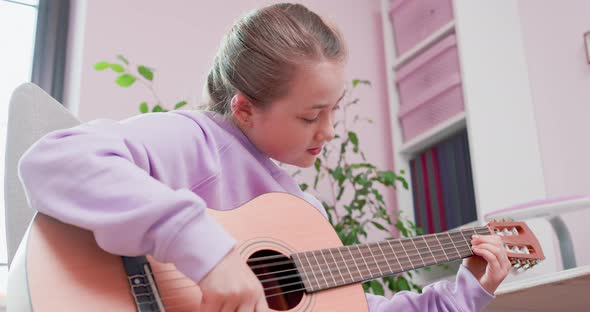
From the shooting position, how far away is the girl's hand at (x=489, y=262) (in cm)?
107

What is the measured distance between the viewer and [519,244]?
1130mm

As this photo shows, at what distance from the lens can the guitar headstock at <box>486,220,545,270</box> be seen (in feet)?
3.65

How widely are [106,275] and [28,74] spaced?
1.85 m

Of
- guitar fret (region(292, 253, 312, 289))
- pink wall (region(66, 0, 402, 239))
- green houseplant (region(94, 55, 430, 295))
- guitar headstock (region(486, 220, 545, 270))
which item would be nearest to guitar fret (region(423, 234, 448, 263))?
guitar headstock (region(486, 220, 545, 270))

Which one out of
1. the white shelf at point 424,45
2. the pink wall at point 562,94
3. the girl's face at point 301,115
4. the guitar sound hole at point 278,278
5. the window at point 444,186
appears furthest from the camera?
the white shelf at point 424,45

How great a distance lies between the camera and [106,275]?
701 mm

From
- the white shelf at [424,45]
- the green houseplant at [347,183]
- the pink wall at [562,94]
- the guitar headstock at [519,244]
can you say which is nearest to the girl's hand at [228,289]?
the guitar headstock at [519,244]

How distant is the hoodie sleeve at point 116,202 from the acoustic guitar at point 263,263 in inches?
1.3

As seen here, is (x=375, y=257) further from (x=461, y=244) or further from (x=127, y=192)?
(x=127, y=192)

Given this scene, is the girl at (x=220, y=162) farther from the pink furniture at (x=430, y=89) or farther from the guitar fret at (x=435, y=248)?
the pink furniture at (x=430, y=89)

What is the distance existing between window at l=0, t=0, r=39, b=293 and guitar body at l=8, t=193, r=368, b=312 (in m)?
1.63

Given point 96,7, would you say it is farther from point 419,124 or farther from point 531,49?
point 531,49

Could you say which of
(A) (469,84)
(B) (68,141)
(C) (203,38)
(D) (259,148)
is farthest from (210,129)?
(C) (203,38)

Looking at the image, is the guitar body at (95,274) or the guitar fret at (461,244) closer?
the guitar body at (95,274)
